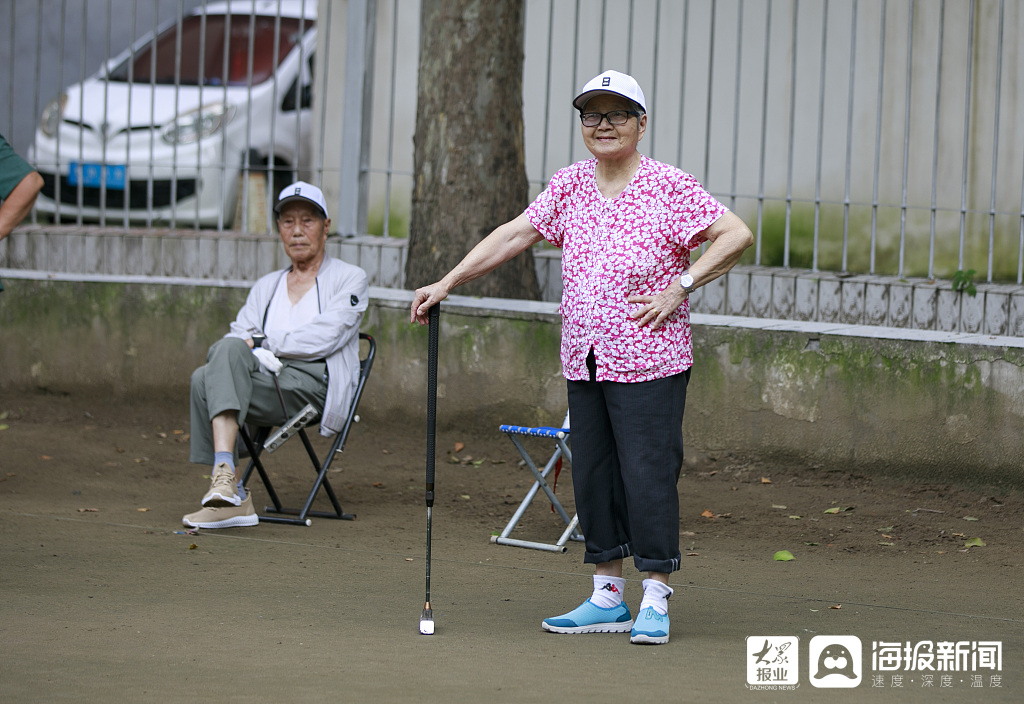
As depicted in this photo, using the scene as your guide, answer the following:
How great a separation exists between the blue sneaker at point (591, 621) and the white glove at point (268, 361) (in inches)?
85.0

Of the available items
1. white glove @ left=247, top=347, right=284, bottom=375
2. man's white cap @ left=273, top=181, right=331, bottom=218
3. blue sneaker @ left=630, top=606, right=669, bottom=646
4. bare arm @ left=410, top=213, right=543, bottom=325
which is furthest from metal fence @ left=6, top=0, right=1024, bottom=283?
blue sneaker @ left=630, top=606, right=669, bottom=646

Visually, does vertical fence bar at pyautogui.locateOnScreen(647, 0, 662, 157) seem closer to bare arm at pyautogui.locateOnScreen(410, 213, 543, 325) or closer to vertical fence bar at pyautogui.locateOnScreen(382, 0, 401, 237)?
vertical fence bar at pyautogui.locateOnScreen(382, 0, 401, 237)

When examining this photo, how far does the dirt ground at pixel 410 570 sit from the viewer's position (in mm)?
4117

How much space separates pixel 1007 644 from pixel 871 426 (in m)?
2.62

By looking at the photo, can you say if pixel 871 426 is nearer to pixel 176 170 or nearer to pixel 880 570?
pixel 880 570

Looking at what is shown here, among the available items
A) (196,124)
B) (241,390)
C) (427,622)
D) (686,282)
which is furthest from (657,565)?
(196,124)

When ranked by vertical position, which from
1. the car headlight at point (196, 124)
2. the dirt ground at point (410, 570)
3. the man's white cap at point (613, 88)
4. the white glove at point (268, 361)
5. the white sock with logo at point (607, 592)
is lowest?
the dirt ground at point (410, 570)

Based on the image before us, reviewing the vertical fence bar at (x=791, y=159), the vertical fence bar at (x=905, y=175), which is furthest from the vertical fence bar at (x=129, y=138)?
the vertical fence bar at (x=905, y=175)

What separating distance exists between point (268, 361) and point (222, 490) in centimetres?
63

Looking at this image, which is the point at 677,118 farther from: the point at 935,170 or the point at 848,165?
the point at 935,170

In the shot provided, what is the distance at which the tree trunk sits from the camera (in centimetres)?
828

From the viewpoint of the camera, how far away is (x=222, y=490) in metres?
6.06

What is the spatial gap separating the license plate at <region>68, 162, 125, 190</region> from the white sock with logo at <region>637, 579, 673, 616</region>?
240 inches

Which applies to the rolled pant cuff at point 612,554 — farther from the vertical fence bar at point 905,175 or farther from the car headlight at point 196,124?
the car headlight at point 196,124
